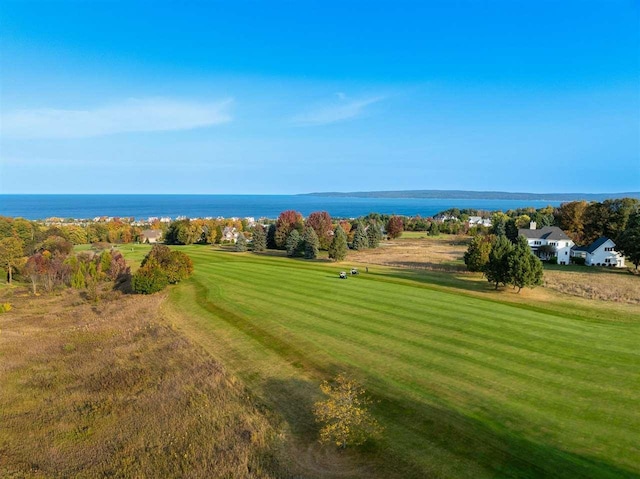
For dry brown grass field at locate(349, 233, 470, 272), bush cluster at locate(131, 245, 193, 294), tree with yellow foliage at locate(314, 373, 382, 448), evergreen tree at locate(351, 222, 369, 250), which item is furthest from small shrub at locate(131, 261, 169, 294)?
evergreen tree at locate(351, 222, 369, 250)

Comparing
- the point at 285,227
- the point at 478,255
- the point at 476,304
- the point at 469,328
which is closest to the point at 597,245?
the point at 478,255

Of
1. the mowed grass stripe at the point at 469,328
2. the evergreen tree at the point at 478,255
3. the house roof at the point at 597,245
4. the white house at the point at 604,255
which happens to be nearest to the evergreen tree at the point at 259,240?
the evergreen tree at the point at 478,255

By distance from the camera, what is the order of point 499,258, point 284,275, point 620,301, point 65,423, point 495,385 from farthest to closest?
point 284,275 < point 499,258 < point 620,301 < point 495,385 < point 65,423

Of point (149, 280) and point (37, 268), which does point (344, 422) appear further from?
point (37, 268)

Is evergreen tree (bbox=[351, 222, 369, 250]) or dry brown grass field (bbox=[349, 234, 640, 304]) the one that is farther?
evergreen tree (bbox=[351, 222, 369, 250])

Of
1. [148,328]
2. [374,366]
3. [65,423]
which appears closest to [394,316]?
[374,366]

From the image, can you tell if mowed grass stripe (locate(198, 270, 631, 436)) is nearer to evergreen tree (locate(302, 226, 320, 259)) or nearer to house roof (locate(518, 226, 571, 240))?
evergreen tree (locate(302, 226, 320, 259))

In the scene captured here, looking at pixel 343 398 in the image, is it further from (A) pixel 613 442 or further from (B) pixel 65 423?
(B) pixel 65 423
